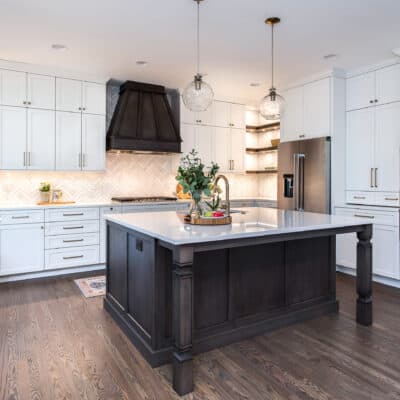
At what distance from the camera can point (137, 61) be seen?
14.4 ft

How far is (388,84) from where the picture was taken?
14.2 feet

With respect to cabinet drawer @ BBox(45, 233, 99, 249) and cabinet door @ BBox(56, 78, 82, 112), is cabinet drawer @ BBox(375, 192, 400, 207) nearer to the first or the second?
cabinet drawer @ BBox(45, 233, 99, 249)

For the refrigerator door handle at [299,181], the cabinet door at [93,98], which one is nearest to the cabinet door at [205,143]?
the refrigerator door handle at [299,181]

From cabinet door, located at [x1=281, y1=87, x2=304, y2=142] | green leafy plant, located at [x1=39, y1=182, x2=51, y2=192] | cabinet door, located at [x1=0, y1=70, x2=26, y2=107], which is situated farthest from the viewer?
cabinet door, located at [x1=281, y1=87, x2=304, y2=142]

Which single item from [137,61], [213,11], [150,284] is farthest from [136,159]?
[150,284]

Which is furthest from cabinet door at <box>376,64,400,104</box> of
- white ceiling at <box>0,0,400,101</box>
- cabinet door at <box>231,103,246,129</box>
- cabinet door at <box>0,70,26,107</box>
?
cabinet door at <box>0,70,26,107</box>

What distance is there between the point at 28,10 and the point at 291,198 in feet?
13.0

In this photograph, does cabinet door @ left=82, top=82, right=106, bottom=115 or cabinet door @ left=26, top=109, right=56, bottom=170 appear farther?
cabinet door @ left=82, top=82, right=106, bottom=115

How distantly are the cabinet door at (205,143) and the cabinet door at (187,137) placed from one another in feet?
0.25

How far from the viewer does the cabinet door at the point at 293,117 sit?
5.19m

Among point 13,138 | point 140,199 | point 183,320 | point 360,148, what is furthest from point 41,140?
point 360,148

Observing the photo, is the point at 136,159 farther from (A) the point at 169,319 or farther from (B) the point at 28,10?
(A) the point at 169,319

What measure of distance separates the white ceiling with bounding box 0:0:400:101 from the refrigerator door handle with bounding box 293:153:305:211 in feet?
3.89

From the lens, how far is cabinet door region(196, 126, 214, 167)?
19.1 ft
